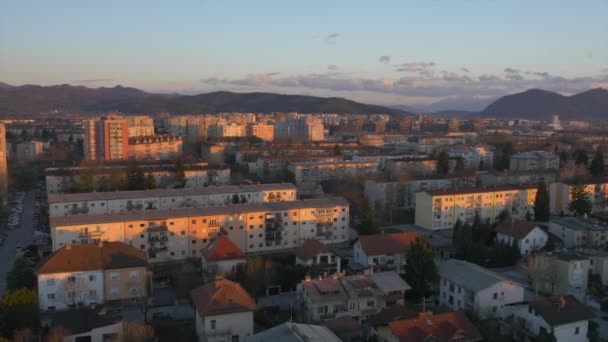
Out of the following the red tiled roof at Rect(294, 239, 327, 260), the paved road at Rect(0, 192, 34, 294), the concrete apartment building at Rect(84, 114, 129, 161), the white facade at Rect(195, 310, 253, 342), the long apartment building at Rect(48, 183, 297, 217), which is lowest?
the paved road at Rect(0, 192, 34, 294)

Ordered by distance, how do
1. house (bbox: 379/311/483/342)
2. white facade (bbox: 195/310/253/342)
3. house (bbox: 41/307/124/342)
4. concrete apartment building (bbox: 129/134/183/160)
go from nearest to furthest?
house (bbox: 379/311/483/342) → house (bbox: 41/307/124/342) → white facade (bbox: 195/310/253/342) → concrete apartment building (bbox: 129/134/183/160)

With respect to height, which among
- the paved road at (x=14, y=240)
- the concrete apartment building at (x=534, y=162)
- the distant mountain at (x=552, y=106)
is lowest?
the paved road at (x=14, y=240)

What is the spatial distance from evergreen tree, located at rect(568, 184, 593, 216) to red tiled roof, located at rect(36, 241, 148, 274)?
51.8ft

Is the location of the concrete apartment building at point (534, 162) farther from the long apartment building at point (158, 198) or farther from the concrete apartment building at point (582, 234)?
the long apartment building at point (158, 198)

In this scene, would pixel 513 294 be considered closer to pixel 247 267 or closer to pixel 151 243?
pixel 247 267

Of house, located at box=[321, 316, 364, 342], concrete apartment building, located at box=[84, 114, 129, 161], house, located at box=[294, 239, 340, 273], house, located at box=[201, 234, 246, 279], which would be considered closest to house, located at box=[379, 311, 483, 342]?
house, located at box=[321, 316, 364, 342]

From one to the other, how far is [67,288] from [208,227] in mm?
4805

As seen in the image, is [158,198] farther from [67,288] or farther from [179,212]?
[67,288]

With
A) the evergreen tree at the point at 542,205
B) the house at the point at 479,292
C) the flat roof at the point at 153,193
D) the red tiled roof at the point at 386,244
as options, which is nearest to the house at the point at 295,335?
the house at the point at 479,292

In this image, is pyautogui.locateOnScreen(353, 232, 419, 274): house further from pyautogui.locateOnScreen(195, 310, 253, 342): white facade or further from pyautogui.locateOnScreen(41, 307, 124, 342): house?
pyautogui.locateOnScreen(41, 307, 124, 342): house

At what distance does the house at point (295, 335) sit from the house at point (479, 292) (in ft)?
13.7

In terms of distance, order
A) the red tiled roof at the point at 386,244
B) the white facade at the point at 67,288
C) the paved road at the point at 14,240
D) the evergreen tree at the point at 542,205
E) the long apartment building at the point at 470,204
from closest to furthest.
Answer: the white facade at the point at 67,288 < the red tiled roof at the point at 386,244 < the paved road at the point at 14,240 < the long apartment building at the point at 470,204 < the evergreen tree at the point at 542,205

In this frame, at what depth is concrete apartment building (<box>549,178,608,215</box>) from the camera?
2194cm

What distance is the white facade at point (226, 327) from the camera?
1003cm
